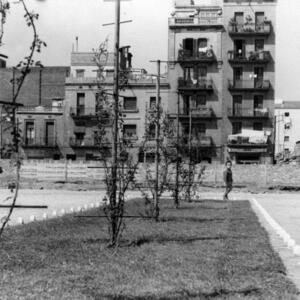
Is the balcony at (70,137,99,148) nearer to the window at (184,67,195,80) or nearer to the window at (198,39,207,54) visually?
the window at (184,67,195,80)

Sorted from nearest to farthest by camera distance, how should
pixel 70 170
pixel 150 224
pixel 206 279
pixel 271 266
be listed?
pixel 206 279
pixel 271 266
pixel 150 224
pixel 70 170

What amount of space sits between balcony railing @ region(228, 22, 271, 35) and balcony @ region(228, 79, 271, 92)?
169 inches

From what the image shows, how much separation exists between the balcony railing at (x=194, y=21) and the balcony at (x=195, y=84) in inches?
195

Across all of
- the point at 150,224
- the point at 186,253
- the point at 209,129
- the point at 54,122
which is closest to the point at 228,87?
the point at 209,129

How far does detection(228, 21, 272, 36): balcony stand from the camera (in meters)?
61.4

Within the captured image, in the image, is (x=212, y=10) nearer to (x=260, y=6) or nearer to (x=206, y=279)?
(x=260, y=6)

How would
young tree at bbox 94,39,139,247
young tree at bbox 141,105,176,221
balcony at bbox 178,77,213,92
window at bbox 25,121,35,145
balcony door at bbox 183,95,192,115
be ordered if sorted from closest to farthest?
young tree at bbox 94,39,139,247 → young tree at bbox 141,105,176,221 → balcony at bbox 178,77,213,92 → balcony door at bbox 183,95,192,115 → window at bbox 25,121,35,145

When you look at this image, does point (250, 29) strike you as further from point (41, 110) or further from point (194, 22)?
point (41, 110)

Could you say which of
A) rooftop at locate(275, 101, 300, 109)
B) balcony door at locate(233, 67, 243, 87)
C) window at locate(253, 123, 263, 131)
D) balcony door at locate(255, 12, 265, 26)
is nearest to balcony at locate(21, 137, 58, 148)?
balcony door at locate(233, 67, 243, 87)

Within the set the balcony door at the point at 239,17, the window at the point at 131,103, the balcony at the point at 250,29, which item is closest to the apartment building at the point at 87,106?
the window at the point at 131,103

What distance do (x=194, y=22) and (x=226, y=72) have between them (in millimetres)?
5437

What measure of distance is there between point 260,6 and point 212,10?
4.40 metres

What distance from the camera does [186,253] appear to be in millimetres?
10359

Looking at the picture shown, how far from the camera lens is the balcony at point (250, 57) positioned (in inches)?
2406
